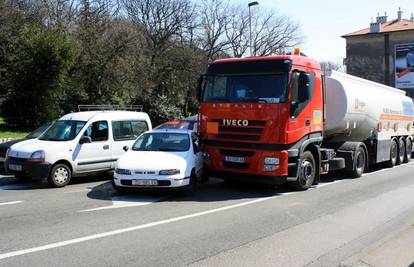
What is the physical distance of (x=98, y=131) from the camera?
13453 mm

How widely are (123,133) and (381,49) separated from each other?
2645 inches

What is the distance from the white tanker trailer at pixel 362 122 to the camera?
1427cm

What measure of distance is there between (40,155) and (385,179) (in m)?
10.0

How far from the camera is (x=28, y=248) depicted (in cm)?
659

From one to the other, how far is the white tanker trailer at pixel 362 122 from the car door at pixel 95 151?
6102 mm

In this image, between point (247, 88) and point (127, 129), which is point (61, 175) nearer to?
point (127, 129)

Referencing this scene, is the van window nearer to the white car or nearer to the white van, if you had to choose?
the white van

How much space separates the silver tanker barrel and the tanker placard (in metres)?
44.2

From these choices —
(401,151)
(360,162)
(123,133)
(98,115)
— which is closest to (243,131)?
(123,133)

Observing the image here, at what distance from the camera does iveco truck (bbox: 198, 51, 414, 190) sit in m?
11.5

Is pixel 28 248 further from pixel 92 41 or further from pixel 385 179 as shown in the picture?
pixel 92 41

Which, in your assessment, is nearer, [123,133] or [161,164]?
[161,164]

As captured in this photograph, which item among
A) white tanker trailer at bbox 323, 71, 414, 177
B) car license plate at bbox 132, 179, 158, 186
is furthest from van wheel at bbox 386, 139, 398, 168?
car license plate at bbox 132, 179, 158, 186

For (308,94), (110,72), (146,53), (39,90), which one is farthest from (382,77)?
(308,94)
